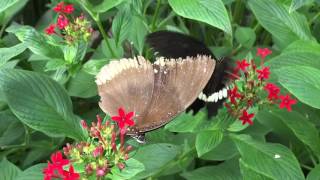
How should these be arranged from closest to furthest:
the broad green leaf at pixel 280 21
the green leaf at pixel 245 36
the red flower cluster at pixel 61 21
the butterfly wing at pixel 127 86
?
the butterfly wing at pixel 127 86 < the red flower cluster at pixel 61 21 < the broad green leaf at pixel 280 21 < the green leaf at pixel 245 36

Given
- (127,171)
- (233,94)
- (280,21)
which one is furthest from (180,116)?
(280,21)

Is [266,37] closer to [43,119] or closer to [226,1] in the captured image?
[226,1]

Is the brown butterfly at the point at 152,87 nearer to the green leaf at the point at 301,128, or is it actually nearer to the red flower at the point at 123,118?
the red flower at the point at 123,118

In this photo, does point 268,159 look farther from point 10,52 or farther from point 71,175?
point 10,52

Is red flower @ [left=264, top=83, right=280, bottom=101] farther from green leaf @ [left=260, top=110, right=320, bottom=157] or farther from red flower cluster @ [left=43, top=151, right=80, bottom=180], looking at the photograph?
red flower cluster @ [left=43, top=151, right=80, bottom=180]

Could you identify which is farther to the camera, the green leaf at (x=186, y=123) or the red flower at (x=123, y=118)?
the green leaf at (x=186, y=123)

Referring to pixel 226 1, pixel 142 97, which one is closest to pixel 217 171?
pixel 142 97

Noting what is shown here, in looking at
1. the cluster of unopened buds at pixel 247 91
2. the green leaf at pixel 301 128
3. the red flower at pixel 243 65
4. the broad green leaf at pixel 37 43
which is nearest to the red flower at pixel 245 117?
the cluster of unopened buds at pixel 247 91

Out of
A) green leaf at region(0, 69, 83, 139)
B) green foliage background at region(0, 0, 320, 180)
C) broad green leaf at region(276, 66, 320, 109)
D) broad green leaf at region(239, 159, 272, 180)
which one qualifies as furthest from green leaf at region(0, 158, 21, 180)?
broad green leaf at region(276, 66, 320, 109)
